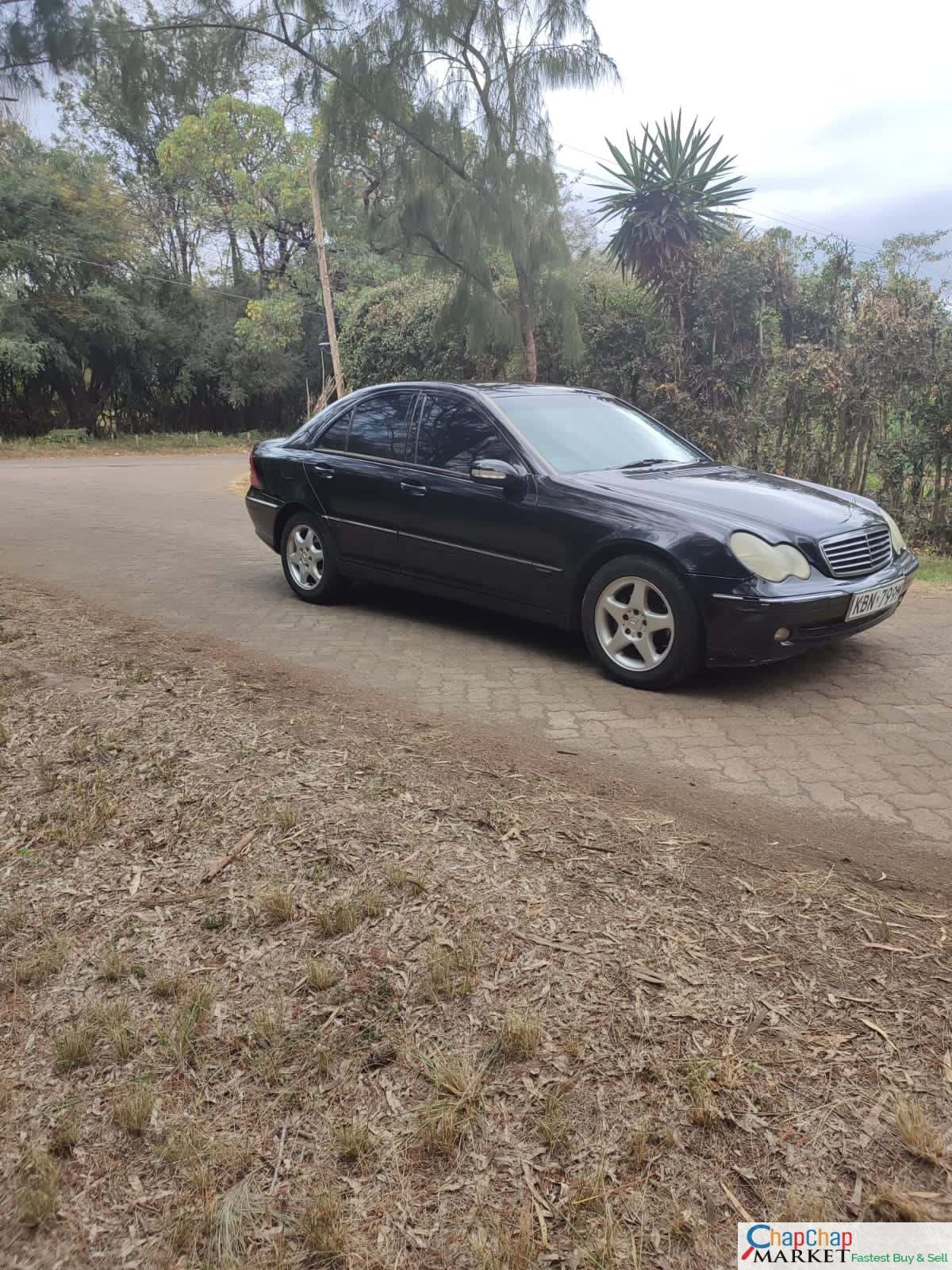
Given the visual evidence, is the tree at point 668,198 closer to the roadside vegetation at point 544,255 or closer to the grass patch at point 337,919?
the roadside vegetation at point 544,255

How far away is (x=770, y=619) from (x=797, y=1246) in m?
3.28

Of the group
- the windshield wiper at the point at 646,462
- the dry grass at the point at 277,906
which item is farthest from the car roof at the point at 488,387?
the dry grass at the point at 277,906

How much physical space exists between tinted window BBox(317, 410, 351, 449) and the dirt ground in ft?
11.2

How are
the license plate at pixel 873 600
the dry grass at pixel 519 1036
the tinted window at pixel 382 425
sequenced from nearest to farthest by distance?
1. the dry grass at pixel 519 1036
2. the license plate at pixel 873 600
3. the tinted window at pixel 382 425

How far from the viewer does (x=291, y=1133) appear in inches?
87.4

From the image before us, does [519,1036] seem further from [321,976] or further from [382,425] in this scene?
[382,425]

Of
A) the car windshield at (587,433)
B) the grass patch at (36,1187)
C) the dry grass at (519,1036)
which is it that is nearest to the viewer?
the grass patch at (36,1187)

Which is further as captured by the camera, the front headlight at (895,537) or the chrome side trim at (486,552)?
the front headlight at (895,537)

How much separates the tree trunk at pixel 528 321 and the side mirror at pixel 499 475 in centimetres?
780

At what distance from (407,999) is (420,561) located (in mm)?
3935

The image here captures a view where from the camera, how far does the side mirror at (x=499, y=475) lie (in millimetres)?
5711

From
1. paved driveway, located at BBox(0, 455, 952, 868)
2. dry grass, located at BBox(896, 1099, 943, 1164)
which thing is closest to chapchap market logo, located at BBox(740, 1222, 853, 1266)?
dry grass, located at BBox(896, 1099, 943, 1164)

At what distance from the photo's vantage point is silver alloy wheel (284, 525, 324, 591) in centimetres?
716

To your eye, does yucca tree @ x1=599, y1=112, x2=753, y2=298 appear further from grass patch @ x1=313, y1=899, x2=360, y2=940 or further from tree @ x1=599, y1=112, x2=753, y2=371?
grass patch @ x1=313, y1=899, x2=360, y2=940
